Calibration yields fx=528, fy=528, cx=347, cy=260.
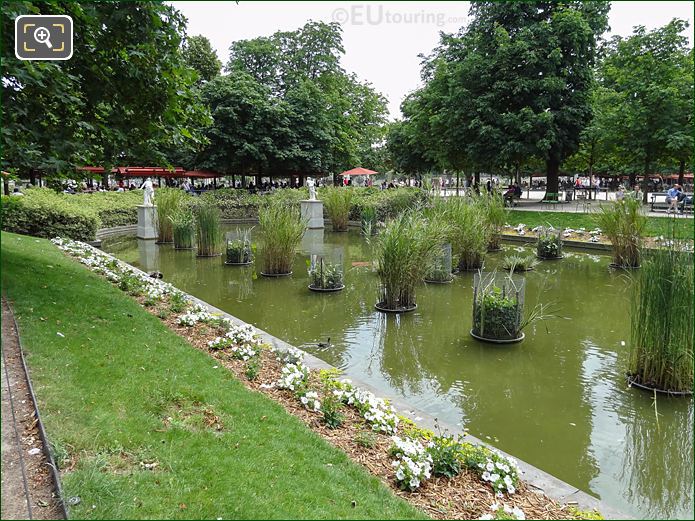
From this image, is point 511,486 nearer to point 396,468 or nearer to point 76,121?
point 396,468

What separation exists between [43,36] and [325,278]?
768cm

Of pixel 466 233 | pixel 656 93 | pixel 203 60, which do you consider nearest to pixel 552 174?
pixel 656 93

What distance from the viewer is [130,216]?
23547 mm

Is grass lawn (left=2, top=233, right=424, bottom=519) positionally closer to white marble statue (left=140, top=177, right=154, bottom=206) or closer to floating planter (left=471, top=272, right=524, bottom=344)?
floating planter (left=471, top=272, right=524, bottom=344)

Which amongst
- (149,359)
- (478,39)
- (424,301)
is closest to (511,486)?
(149,359)

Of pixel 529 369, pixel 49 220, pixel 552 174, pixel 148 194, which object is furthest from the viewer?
pixel 552 174

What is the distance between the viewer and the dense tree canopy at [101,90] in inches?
245

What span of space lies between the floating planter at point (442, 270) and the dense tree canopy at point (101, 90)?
19.5ft

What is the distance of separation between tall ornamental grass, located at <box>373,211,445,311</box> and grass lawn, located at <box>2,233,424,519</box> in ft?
12.9

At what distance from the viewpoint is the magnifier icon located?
3.59 metres

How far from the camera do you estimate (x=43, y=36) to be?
11.9ft

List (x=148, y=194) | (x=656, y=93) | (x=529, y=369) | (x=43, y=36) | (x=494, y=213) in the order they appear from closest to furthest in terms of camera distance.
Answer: (x=43, y=36) < (x=529, y=369) < (x=494, y=213) < (x=148, y=194) < (x=656, y=93)

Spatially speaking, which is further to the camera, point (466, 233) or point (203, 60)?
point (203, 60)

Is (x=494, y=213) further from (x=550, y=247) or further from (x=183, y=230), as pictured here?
(x=183, y=230)
